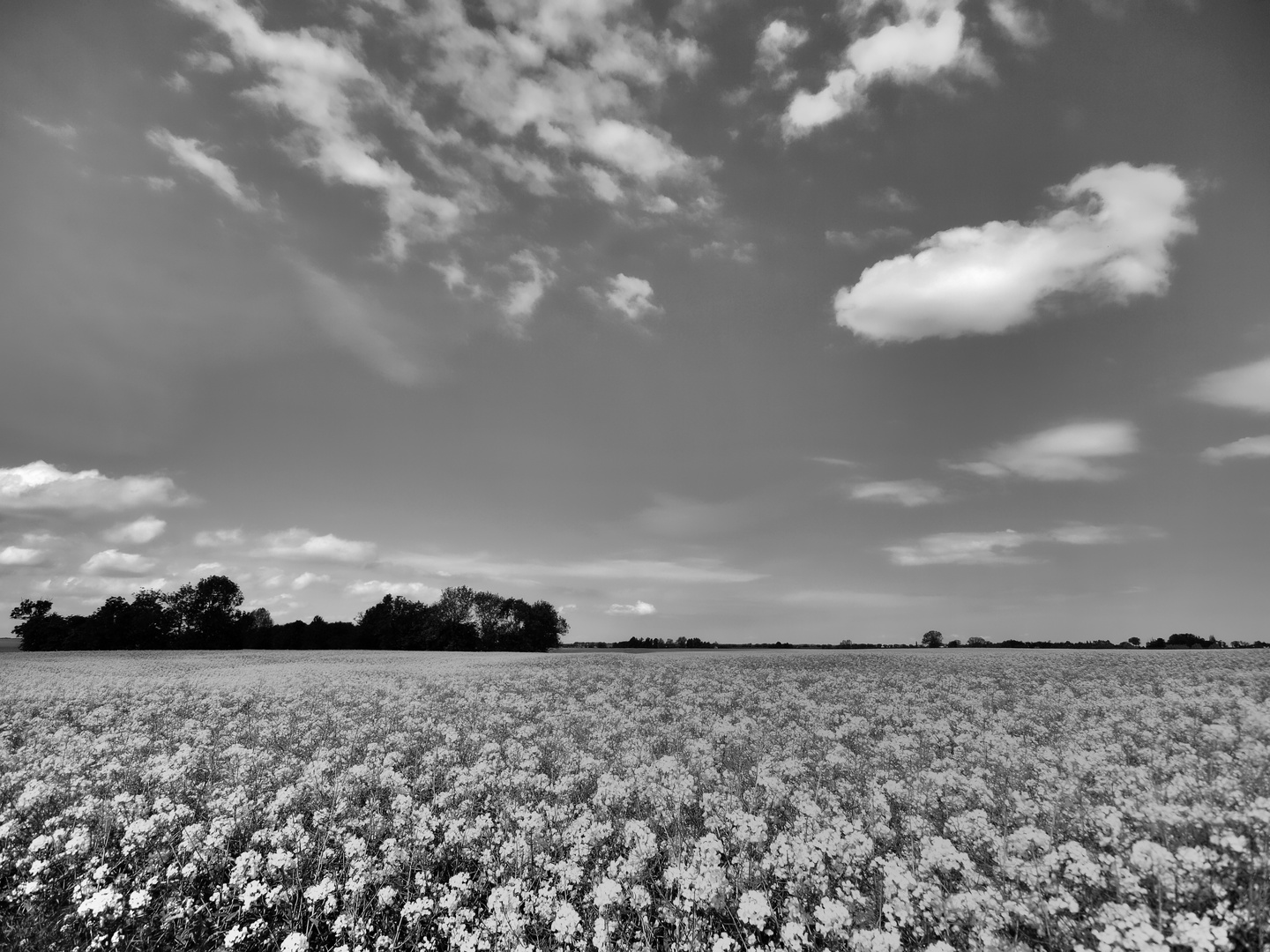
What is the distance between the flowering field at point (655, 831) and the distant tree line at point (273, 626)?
270 feet

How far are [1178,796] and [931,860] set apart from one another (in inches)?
179

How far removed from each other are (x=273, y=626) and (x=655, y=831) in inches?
4609

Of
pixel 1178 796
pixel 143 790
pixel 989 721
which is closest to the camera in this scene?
pixel 1178 796

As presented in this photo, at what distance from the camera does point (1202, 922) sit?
15.7ft

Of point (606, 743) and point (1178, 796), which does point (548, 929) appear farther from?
point (1178, 796)

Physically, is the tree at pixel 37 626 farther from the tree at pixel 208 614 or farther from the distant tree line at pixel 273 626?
the tree at pixel 208 614

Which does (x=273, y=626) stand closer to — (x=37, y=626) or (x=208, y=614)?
(x=208, y=614)

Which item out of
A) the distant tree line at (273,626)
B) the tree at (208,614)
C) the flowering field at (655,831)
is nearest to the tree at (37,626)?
the distant tree line at (273,626)

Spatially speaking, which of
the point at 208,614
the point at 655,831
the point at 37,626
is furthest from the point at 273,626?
the point at 655,831

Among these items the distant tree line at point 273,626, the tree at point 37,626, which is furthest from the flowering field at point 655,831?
the tree at point 37,626

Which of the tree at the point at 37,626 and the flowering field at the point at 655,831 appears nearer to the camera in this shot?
the flowering field at the point at 655,831

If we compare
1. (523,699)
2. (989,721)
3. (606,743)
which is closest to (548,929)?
(606,743)

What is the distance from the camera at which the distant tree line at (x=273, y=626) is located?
88375 mm

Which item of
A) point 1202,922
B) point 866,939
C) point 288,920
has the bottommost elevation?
point 288,920
